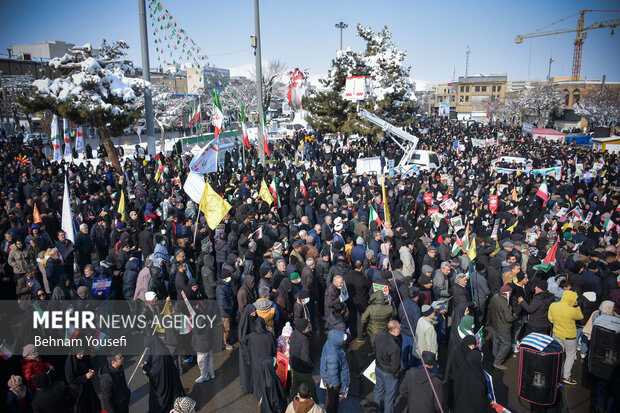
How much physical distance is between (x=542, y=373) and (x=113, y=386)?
5285 millimetres

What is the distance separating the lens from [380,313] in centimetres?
651

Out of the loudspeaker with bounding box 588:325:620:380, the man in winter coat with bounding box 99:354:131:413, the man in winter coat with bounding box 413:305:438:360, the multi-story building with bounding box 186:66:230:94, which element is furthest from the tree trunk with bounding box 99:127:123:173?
the loudspeaker with bounding box 588:325:620:380

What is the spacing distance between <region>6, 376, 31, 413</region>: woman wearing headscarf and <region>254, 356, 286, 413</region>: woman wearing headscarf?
2711 millimetres

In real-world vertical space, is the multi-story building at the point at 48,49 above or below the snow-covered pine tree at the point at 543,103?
above

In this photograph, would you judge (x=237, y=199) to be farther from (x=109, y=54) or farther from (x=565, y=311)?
(x=109, y=54)

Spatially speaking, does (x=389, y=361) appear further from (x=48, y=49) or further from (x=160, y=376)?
(x=48, y=49)

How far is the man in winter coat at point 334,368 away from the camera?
538cm

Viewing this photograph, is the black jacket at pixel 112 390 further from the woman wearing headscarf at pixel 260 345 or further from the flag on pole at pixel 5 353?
the woman wearing headscarf at pixel 260 345

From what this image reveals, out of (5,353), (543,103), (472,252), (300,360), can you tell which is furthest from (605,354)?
(543,103)

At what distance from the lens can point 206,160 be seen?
1186 centimetres

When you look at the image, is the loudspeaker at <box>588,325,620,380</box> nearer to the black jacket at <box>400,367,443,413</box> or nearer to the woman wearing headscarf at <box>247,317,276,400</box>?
the black jacket at <box>400,367,443,413</box>

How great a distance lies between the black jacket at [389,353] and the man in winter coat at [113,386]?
3.31 m

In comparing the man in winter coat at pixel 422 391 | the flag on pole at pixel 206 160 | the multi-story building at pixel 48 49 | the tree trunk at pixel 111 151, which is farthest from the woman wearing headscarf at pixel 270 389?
the multi-story building at pixel 48 49

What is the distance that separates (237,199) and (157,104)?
36732mm
